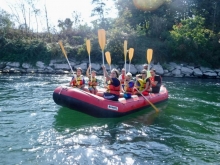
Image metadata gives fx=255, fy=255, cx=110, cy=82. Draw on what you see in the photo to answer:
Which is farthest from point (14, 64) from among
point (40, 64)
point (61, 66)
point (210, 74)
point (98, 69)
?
point (210, 74)

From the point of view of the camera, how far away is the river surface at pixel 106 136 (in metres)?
3.88

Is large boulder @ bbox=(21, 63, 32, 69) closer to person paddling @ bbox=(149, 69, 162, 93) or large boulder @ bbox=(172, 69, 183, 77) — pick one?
large boulder @ bbox=(172, 69, 183, 77)

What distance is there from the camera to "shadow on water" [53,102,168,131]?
537 cm

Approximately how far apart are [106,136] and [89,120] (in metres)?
0.98

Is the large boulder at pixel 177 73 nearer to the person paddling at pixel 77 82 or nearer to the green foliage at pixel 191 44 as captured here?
the green foliage at pixel 191 44

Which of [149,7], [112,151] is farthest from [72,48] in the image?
[112,151]

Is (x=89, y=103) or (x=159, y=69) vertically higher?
(x=159, y=69)

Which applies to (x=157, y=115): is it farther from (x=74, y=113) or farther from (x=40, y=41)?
(x=40, y=41)

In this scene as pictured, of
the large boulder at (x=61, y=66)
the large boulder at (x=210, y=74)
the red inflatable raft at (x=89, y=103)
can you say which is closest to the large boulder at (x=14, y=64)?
the large boulder at (x=61, y=66)

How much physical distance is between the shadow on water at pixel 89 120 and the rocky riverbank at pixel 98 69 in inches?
325

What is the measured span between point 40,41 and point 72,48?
91.7 inches

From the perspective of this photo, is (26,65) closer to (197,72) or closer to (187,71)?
(187,71)

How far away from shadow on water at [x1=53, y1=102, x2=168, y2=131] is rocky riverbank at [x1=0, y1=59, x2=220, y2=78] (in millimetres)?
8265

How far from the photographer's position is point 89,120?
5.64 metres
